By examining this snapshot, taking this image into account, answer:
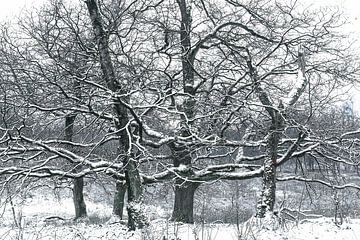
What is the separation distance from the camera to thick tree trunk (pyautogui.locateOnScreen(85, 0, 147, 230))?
929 centimetres

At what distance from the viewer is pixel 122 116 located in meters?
9.67

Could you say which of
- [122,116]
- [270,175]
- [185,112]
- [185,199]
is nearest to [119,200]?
[185,199]

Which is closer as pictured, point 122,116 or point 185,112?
point 122,116

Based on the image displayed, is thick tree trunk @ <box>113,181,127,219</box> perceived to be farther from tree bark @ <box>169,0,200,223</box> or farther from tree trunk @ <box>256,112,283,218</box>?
tree trunk @ <box>256,112,283,218</box>

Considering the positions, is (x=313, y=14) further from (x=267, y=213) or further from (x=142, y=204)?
(x=142, y=204)

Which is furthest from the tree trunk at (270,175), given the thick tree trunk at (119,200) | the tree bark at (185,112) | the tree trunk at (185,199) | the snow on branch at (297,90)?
the thick tree trunk at (119,200)

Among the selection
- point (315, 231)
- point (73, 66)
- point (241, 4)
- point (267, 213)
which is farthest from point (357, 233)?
point (73, 66)

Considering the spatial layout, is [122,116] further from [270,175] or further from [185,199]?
[185,199]

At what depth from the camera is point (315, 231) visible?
8.80 meters

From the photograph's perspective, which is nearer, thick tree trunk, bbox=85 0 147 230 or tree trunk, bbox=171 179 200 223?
thick tree trunk, bbox=85 0 147 230

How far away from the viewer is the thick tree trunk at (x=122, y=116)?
9.29 metres

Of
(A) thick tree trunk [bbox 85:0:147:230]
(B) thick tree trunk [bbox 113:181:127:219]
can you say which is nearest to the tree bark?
(A) thick tree trunk [bbox 85:0:147:230]

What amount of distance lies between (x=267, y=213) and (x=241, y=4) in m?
5.80

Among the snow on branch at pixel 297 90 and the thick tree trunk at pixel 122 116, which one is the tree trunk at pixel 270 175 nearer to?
the snow on branch at pixel 297 90
